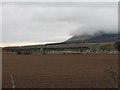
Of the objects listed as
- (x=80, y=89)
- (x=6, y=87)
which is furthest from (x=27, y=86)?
(x=80, y=89)

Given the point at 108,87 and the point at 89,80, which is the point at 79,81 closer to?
the point at 89,80

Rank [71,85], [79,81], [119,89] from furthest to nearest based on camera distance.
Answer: [79,81] → [71,85] → [119,89]

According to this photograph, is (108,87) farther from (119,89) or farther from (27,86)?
(27,86)

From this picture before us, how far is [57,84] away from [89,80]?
2.85 meters

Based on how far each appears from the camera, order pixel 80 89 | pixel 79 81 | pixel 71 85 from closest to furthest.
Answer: pixel 80 89 → pixel 71 85 → pixel 79 81

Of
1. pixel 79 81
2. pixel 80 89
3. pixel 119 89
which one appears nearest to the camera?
pixel 119 89

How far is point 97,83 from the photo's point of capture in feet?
76.0

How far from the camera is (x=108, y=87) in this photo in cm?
2127

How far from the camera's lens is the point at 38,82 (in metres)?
23.4

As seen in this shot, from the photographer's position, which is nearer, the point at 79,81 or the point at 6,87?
the point at 6,87

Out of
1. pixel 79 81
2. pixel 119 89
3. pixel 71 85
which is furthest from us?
pixel 79 81

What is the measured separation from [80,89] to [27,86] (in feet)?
9.62

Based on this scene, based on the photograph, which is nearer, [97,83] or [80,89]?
[80,89]

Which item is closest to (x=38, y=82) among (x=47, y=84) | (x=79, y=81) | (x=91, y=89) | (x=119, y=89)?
(x=47, y=84)
